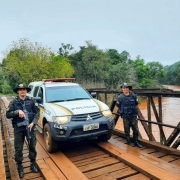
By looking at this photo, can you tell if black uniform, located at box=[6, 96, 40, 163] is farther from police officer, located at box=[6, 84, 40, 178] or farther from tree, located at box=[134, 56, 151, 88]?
tree, located at box=[134, 56, 151, 88]

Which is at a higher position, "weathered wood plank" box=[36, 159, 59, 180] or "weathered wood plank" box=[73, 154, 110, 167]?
"weathered wood plank" box=[36, 159, 59, 180]

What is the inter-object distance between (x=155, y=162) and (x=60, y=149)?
2.29 metres

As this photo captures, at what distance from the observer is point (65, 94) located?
5797 mm

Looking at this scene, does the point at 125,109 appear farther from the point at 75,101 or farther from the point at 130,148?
the point at 75,101

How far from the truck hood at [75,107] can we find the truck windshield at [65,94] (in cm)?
33

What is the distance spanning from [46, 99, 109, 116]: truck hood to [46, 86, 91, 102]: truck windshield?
1.07 ft

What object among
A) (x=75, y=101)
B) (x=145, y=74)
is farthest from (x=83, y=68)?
(x=75, y=101)

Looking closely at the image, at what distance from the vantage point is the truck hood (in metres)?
4.64

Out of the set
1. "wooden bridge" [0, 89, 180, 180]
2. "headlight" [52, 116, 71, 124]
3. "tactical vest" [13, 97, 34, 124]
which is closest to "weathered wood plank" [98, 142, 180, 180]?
"wooden bridge" [0, 89, 180, 180]

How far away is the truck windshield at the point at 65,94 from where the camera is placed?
5.59 m

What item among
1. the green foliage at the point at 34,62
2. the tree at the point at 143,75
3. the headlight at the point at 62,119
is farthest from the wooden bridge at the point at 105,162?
the tree at the point at 143,75

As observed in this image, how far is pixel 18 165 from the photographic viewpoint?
12.7 ft

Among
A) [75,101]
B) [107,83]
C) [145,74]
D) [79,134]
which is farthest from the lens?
[145,74]

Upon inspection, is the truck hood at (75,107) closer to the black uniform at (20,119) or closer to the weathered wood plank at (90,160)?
the black uniform at (20,119)
